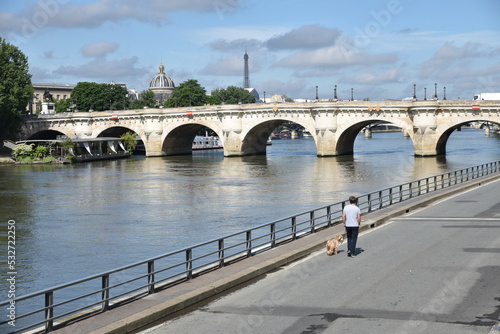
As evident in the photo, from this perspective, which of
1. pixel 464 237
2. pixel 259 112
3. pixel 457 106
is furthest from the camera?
pixel 259 112

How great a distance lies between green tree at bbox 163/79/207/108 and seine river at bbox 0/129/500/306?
69322 mm

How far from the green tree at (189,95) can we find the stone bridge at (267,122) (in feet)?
102

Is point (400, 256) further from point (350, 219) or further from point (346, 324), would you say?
point (346, 324)

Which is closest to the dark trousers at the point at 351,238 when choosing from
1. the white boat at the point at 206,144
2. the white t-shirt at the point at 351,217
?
the white t-shirt at the point at 351,217

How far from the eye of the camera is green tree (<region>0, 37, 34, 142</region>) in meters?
108

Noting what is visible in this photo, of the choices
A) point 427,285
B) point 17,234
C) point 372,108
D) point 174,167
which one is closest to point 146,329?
point 427,285

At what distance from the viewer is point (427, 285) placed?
1777 centimetres

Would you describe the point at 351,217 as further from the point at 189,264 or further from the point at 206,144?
the point at 206,144

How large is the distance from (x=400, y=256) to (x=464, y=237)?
4.72 metres

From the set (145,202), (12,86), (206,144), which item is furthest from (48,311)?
(206,144)

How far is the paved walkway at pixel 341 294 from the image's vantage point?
1455 centimetres

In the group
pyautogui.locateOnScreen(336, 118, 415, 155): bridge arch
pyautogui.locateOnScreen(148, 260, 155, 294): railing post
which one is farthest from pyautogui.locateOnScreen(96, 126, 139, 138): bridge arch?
pyautogui.locateOnScreen(148, 260, 155, 294): railing post

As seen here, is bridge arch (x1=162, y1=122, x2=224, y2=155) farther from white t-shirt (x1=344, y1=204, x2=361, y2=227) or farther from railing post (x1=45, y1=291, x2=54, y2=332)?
railing post (x1=45, y1=291, x2=54, y2=332)

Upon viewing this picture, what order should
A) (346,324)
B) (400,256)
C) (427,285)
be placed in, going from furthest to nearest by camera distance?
(400,256) → (427,285) → (346,324)
